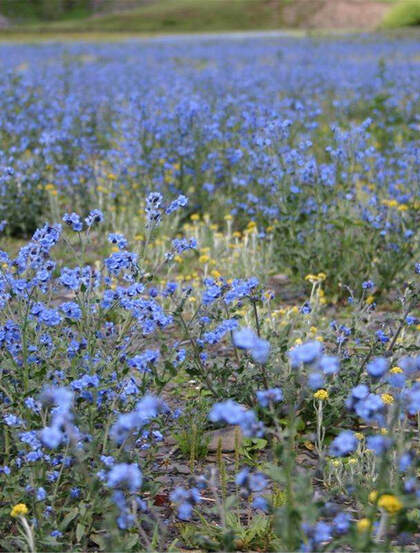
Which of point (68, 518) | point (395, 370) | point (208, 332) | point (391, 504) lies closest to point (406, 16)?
point (395, 370)

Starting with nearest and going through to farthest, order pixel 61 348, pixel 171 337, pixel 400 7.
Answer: pixel 61 348, pixel 171 337, pixel 400 7

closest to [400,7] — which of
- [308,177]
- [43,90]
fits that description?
[43,90]

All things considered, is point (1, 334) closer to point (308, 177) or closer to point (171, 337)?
point (171, 337)

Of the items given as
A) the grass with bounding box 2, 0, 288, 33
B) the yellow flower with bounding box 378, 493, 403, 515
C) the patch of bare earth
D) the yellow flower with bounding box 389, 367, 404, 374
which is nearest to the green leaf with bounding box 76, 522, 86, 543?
the yellow flower with bounding box 378, 493, 403, 515

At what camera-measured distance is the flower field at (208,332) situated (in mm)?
2023

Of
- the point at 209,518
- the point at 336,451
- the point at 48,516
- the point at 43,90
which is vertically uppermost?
the point at 43,90

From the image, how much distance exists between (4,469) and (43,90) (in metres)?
8.66

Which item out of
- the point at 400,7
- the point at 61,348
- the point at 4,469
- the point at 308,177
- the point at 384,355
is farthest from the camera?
the point at 400,7

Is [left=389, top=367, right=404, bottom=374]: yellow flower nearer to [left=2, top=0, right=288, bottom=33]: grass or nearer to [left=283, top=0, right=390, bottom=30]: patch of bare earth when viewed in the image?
[left=283, top=0, right=390, bottom=30]: patch of bare earth

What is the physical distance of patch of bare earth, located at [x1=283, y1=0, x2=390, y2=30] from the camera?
4753cm

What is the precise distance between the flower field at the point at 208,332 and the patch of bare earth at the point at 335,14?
1586 inches

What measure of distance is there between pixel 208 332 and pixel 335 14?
51208 mm

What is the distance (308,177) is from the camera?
4.84m

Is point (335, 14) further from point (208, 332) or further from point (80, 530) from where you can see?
point (80, 530)
